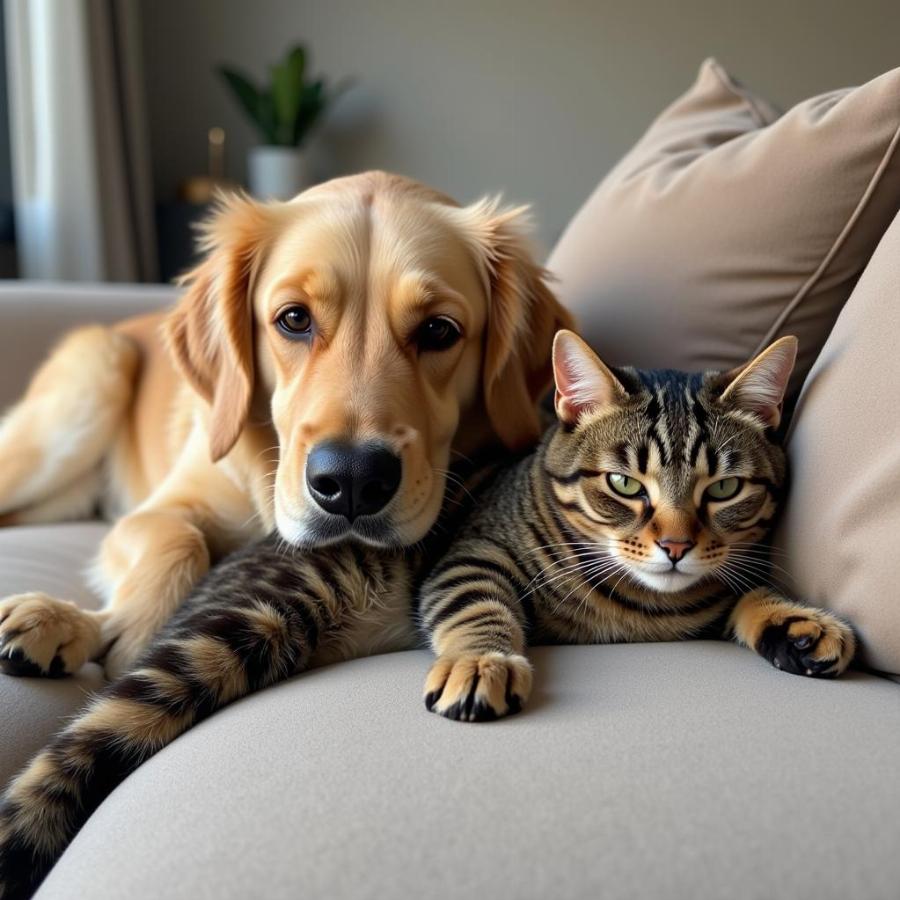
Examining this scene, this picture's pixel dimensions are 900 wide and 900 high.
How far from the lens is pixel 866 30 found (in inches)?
187

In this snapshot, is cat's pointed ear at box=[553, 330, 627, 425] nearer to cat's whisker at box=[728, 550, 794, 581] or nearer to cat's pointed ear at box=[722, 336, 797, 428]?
cat's pointed ear at box=[722, 336, 797, 428]

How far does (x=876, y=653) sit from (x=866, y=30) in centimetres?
469

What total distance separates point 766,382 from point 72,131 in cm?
340

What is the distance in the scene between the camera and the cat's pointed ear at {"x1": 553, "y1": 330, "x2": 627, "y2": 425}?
4.27ft

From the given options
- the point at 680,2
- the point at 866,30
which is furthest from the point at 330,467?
the point at 866,30

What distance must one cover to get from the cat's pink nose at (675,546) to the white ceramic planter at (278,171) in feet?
11.3

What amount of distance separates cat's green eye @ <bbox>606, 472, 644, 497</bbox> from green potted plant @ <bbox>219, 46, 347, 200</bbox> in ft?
10.7

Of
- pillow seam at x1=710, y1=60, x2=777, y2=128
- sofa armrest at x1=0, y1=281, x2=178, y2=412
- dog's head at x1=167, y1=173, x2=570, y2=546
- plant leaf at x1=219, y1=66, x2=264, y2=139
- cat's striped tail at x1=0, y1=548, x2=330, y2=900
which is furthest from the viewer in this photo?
plant leaf at x1=219, y1=66, x2=264, y2=139

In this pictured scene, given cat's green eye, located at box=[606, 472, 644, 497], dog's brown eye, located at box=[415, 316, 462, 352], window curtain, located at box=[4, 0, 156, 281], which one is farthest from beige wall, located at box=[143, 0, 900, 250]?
cat's green eye, located at box=[606, 472, 644, 497]

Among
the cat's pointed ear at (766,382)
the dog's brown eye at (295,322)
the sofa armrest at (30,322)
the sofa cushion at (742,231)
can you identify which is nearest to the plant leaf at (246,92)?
the sofa armrest at (30,322)

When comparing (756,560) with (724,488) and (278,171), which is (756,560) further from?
(278,171)

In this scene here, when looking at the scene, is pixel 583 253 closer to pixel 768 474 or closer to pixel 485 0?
pixel 768 474

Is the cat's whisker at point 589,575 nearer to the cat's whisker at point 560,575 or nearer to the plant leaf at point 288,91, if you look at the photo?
the cat's whisker at point 560,575

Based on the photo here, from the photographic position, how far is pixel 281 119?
432 centimetres
